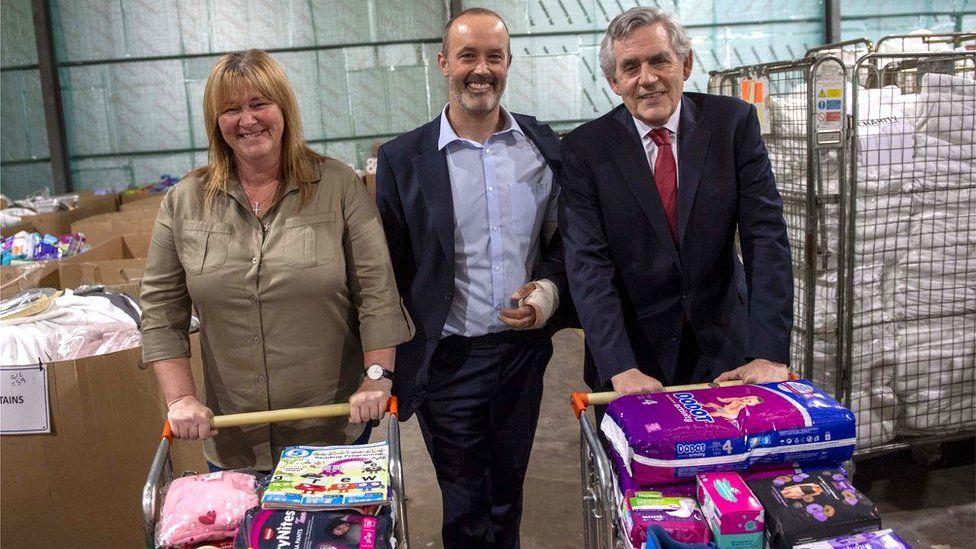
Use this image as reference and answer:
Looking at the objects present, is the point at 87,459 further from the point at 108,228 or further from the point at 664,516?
the point at 108,228

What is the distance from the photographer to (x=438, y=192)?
7.23ft

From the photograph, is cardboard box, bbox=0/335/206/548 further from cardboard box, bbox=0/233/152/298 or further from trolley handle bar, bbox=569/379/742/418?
trolley handle bar, bbox=569/379/742/418

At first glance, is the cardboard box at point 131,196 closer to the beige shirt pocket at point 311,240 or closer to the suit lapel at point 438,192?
the suit lapel at point 438,192

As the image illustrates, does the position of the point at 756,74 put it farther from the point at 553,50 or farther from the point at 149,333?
the point at 553,50

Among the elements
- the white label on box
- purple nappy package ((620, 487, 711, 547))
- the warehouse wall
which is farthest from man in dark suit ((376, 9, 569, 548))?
the warehouse wall

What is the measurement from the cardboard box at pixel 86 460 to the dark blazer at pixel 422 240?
85 centimetres

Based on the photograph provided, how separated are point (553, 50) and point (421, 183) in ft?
21.8

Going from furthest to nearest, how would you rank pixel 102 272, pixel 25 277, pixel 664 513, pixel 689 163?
pixel 102 272 → pixel 25 277 → pixel 689 163 → pixel 664 513

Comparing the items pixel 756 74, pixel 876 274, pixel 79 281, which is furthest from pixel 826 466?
pixel 79 281

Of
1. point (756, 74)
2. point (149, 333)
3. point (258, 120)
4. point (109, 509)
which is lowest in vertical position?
point (109, 509)

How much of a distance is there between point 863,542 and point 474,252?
4.01 feet

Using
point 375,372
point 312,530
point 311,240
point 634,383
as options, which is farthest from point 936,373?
point 312,530

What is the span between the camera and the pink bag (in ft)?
5.08

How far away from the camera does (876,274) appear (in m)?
3.30
